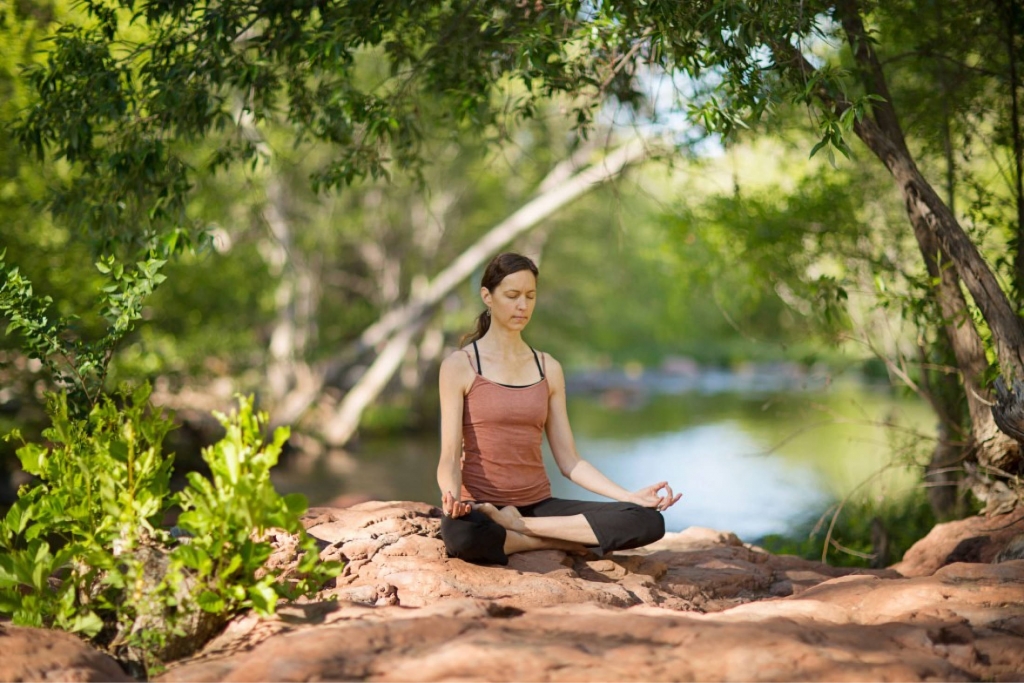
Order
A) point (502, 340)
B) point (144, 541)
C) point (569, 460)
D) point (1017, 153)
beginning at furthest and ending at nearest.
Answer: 1. point (1017, 153)
2. point (569, 460)
3. point (502, 340)
4. point (144, 541)

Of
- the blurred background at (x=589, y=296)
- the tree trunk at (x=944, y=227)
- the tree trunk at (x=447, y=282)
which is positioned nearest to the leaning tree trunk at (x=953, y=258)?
the tree trunk at (x=944, y=227)

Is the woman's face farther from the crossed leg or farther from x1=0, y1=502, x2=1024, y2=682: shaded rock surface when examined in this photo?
x1=0, y1=502, x2=1024, y2=682: shaded rock surface

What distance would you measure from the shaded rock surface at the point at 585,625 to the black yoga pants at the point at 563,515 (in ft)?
0.29

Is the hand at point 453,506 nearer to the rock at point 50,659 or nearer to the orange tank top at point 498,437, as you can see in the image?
the orange tank top at point 498,437

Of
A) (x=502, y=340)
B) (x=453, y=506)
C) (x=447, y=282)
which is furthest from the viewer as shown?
(x=447, y=282)

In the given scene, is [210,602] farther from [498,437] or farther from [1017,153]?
[1017,153]

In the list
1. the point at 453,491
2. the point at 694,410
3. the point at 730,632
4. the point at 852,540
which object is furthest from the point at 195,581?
the point at 694,410

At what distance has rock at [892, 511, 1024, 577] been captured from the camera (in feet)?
17.5

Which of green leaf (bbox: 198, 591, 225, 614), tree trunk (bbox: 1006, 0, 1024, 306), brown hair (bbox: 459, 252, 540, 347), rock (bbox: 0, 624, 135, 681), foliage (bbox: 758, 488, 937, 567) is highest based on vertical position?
tree trunk (bbox: 1006, 0, 1024, 306)

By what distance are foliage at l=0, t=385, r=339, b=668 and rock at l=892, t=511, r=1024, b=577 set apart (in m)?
3.64

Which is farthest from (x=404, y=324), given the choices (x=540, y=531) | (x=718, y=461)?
(x=540, y=531)

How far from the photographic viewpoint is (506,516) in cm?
434

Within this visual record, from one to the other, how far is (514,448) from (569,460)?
31cm

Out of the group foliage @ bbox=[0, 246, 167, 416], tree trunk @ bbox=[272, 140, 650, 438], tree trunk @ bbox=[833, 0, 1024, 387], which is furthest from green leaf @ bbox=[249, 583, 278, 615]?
tree trunk @ bbox=[272, 140, 650, 438]
